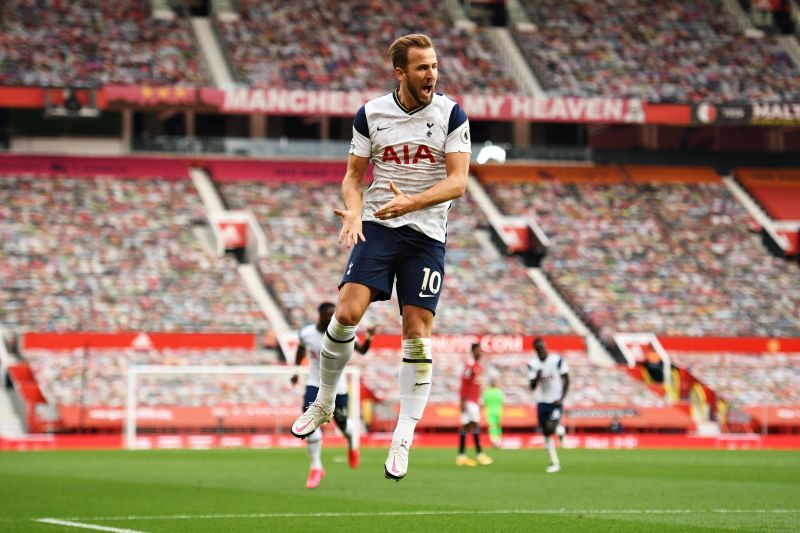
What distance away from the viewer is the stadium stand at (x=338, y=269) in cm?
4112

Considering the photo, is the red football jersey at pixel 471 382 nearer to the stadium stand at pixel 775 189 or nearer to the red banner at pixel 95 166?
the red banner at pixel 95 166

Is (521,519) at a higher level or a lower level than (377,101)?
lower

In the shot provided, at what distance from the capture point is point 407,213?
9.04 metres

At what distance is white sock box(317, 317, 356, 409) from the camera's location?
31.1 ft

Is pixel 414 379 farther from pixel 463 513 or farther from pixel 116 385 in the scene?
pixel 116 385

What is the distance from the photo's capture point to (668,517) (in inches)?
507

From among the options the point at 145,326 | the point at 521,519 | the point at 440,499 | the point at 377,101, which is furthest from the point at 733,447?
the point at 377,101

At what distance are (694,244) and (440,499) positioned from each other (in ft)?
110

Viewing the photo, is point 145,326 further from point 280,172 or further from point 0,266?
point 280,172

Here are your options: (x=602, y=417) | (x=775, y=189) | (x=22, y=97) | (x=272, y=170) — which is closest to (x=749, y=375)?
(x=602, y=417)

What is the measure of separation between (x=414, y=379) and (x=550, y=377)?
47.4 ft

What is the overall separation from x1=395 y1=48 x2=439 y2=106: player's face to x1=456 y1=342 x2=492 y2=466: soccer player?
1599 cm

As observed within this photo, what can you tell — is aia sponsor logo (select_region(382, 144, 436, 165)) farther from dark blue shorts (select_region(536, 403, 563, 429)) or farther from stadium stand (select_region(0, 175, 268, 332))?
stadium stand (select_region(0, 175, 268, 332))

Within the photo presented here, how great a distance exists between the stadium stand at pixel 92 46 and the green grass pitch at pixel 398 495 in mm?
19119
